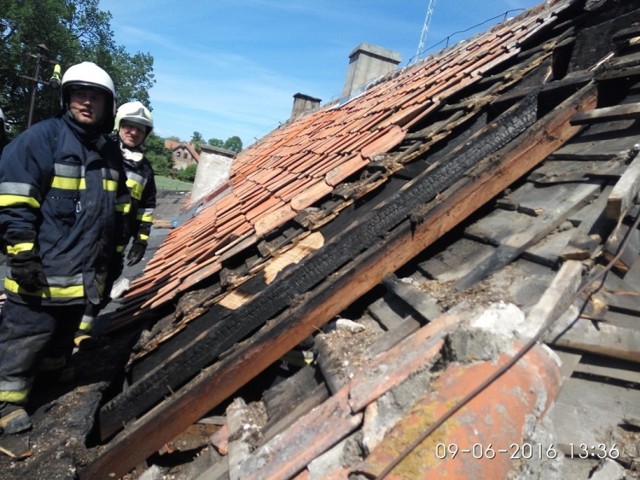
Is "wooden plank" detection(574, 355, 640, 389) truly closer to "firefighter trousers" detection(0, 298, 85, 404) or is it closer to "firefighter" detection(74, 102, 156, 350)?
"firefighter trousers" detection(0, 298, 85, 404)

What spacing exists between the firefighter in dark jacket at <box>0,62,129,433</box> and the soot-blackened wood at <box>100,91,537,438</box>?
753 mm

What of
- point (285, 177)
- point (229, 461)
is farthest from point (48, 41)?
point (229, 461)

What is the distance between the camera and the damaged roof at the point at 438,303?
1.27 metres

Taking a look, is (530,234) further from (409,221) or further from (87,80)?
(87,80)

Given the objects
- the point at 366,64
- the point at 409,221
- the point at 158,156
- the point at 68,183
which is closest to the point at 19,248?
the point at 68,183

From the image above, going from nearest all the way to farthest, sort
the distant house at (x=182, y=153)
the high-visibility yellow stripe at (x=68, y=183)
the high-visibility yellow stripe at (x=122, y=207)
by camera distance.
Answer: the high-visibility yellow stripe at (x=68, y=183) → the high-visibility yellow stripe at (x=122, y=207) → the distant house at (x=182, y=153)

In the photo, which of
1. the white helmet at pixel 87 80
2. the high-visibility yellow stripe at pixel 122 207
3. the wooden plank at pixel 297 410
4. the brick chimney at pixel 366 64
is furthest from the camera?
the brick chimney at pixel 366 64

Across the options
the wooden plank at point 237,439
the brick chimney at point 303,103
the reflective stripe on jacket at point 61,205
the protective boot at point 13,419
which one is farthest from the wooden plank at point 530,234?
the brick chimney at point 303,103

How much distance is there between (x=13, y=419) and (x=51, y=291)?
28.5 inches

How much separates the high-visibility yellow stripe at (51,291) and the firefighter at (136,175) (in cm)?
108

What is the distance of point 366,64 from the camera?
1029 cm

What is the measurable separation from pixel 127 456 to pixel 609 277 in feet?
7.65

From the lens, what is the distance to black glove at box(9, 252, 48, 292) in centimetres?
214
